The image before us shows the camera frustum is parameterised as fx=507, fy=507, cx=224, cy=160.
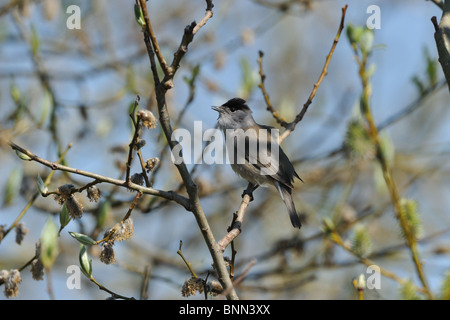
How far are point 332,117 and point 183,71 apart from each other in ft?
5.76

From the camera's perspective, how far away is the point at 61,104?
429 cm

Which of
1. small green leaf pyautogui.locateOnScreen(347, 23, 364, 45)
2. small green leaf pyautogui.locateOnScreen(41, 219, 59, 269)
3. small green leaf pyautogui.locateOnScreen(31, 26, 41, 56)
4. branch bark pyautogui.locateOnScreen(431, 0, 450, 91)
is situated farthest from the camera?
small green leaf pyautogui.locateOnScreen(31, 26, 41, 56)

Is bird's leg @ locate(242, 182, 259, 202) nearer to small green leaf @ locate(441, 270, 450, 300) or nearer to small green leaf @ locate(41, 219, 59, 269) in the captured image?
small green leaf @ locate(41, 219, 59, 269)

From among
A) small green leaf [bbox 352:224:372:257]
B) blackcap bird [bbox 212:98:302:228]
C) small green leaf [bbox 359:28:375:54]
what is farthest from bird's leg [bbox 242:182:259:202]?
small green leaf [bbox 359:28:375:54]

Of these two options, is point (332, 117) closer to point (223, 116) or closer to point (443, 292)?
point (223, 116)

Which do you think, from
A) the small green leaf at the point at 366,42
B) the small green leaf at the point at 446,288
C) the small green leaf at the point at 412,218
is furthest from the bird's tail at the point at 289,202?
the small green leaf at the point at 446,288

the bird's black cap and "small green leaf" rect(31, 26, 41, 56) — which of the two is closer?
"small green leaf" rect(31, 26, 41, 56)

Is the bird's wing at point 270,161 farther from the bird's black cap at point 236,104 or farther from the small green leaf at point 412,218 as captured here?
the small green leaf at point 412,218

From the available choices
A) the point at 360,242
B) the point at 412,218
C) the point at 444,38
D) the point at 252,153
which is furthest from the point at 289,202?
the point at 444,38

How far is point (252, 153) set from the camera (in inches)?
171

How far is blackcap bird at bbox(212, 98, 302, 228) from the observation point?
423cm
